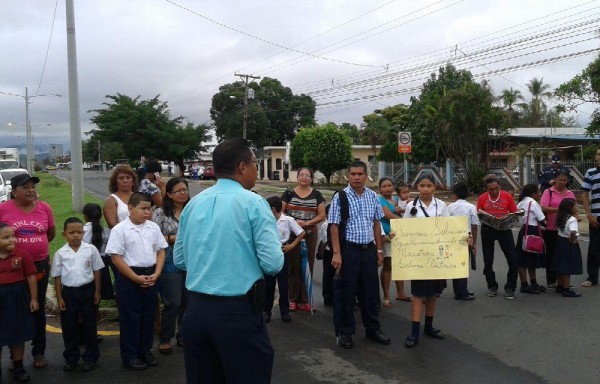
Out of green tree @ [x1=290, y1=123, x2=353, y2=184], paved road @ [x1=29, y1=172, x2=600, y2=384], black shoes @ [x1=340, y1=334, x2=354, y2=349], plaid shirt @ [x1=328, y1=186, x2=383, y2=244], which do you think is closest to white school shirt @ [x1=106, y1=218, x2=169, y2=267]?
paved road @ [x1=29, y1=172, x2=600, y2=384]

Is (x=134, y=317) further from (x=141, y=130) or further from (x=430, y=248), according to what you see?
(x=141, y=130)

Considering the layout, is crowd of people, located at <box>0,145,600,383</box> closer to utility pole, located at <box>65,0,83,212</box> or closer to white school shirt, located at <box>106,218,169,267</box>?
white school shirt, located at <box>106,218,169,267</box>

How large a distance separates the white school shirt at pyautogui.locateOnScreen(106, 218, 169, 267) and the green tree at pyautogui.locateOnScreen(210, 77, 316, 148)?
49860 millimetres

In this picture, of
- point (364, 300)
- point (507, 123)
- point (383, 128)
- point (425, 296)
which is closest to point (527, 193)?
point (425, 296)

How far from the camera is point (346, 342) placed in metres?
5.61

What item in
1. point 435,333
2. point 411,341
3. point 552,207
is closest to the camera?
point 411,341

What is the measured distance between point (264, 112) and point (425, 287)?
50.7 metres

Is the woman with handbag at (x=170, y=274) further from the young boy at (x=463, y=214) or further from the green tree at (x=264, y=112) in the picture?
the green tree at (x=264, y=112)

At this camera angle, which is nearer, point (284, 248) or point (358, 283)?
point (358, 283)

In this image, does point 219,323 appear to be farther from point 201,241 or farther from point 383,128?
point 383,128

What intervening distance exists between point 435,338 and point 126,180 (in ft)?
12.2

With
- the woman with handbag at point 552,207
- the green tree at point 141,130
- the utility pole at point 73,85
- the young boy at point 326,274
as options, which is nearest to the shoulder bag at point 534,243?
the woman with handbag at point 552,207

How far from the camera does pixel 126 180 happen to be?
592cm

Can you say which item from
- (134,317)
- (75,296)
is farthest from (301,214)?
(75,296)
